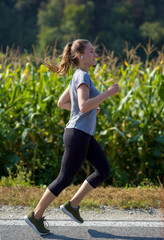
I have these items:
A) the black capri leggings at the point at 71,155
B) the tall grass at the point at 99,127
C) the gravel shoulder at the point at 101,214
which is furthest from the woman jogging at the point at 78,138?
the tall grass at the point at 99,127

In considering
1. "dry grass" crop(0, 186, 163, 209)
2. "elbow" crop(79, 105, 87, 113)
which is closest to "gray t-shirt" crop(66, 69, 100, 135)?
"elbow" crop(79, 105, 87, 113)

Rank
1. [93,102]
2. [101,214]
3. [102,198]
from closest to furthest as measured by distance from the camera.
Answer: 1. [93,102]
2. [101,214]
3. [102,198]

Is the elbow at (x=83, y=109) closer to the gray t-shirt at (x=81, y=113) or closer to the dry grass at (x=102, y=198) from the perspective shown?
the gray t-shirt at (x=81, y=113)

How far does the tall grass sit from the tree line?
125ft

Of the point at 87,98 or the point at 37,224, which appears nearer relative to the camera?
the point at 87,98

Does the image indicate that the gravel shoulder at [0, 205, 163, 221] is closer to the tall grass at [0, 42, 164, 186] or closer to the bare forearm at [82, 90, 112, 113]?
the bare forearm at [82, 90, 112, 113]

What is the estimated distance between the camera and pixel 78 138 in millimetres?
2928

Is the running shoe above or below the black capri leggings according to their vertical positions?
below

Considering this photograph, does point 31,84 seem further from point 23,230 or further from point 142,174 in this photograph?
point 23,230

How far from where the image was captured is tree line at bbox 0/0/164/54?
148 ft

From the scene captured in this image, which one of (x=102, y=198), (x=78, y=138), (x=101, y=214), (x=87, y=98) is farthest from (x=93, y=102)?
(x=102, y=198)

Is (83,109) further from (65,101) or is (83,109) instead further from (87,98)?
(65,101)

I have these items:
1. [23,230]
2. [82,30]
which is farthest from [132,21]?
[23,230]

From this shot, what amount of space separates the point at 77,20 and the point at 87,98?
48151 millimetres
